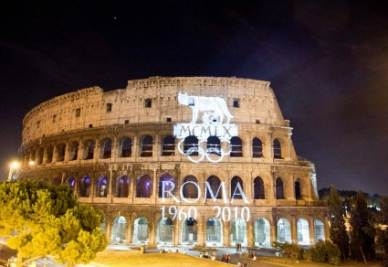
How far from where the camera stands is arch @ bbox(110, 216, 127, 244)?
102 feet

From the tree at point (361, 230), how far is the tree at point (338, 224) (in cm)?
59

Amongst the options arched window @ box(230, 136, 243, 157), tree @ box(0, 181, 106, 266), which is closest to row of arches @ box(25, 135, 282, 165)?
arched window @ box(230, 136, 243, 157)

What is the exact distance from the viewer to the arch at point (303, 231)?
3014 cm

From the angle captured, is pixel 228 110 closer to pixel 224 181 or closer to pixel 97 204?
pixel 224 181

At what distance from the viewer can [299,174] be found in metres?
31.9

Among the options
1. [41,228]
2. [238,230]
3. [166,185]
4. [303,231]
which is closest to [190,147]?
[166,185]

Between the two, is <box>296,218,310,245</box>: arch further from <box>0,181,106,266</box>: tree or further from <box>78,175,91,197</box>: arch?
<box>0,181,106,266</box>: tree

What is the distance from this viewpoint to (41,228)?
1340cm

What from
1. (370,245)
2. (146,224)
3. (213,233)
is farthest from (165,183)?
(370,245)

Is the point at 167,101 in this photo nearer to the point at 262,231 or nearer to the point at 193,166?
the point at 193,166

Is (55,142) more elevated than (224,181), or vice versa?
(55,142)

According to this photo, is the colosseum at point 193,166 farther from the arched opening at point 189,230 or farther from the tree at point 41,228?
the tree at point 41,228

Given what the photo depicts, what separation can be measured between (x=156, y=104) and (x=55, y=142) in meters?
12.9


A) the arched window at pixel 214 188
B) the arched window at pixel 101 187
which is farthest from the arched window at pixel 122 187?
the arched window at pixel 214 188
